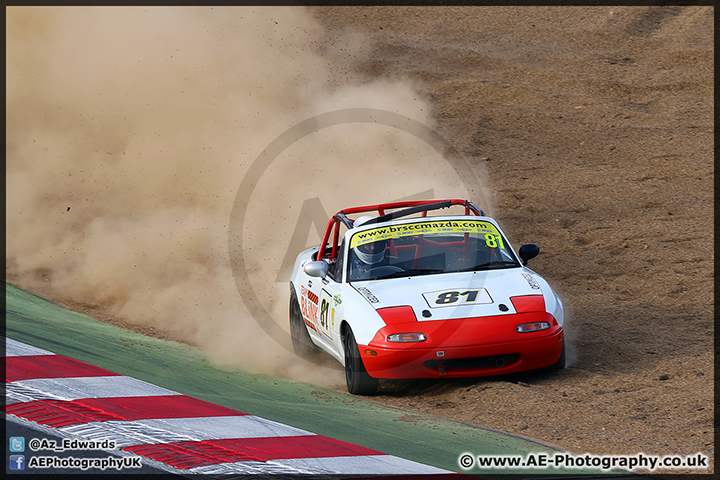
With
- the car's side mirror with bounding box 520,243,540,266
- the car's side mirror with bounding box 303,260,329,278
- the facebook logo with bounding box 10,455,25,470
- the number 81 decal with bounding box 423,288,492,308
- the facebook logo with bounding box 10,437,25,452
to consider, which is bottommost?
the facebook logo with bounding box 10,455,25,470

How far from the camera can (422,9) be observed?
82.6ft

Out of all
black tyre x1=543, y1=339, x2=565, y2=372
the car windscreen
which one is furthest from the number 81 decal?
black tyre x1=543, y1=339, x2=565, y2=372

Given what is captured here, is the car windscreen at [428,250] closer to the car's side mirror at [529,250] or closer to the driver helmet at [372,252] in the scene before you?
the driver helmet at [372,252]

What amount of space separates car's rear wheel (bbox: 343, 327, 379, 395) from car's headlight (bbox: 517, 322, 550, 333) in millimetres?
1258

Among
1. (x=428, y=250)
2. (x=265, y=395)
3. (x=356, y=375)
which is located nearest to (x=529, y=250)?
(x=428, y=250)

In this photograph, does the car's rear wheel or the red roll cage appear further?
the red roll cage

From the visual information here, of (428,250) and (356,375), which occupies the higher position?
(428,250)

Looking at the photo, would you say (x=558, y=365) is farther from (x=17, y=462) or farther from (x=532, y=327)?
(x=17, y=462)

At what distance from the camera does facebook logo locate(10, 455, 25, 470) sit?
4.38m

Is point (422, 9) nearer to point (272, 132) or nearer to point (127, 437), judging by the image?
point (272, 132)

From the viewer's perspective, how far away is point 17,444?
15.3 feet

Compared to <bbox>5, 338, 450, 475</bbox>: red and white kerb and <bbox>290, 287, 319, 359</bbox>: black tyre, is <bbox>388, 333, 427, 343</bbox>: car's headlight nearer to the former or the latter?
<bbox>5, 338, 450, 475</bbox>: red and white kerb

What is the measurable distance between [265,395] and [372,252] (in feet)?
5.75

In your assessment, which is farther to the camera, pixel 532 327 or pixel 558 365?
pixel 558 365
